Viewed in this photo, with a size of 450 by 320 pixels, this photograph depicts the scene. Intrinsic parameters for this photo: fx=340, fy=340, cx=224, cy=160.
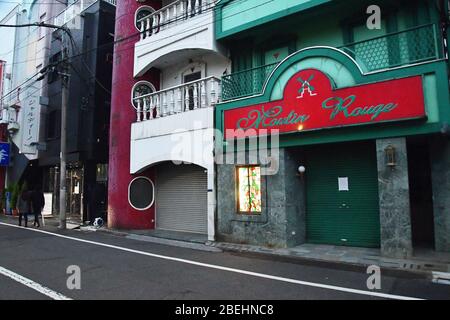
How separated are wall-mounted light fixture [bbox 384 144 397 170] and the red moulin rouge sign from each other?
681mm

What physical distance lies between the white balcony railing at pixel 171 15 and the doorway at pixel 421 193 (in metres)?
7.99

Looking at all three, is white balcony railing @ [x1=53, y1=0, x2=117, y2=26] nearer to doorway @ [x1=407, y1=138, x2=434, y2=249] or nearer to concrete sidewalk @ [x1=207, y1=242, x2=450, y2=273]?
concrete sidewalk @ [x1=207, y1=242, x2=450, y2=273]

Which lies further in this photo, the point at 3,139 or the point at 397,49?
the point at 3,139

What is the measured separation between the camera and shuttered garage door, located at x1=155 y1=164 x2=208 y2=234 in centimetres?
1276

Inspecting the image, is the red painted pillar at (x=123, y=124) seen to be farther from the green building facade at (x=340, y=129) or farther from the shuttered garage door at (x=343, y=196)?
the shuttered garage door at (x=343, y=196)

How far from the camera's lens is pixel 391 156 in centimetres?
794

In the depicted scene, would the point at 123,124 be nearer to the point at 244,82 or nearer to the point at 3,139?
the point at 244,82

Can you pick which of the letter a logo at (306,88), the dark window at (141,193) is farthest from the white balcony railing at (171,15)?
the dark window at (141,193)

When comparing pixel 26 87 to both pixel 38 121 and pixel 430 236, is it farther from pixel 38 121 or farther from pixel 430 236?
pixel 430 236

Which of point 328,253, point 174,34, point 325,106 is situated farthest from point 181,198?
point 325,106

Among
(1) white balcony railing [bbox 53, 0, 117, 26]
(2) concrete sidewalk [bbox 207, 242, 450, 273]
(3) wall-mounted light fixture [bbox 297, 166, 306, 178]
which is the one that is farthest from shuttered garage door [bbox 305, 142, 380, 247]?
(1) white balcony railing [bbox 53, 0, 117, 26]

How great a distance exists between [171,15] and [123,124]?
15.4 ft
